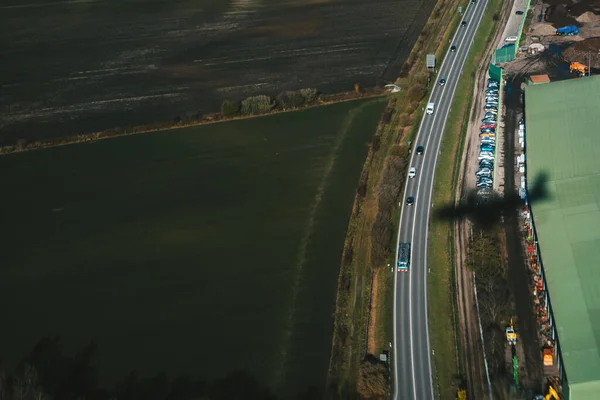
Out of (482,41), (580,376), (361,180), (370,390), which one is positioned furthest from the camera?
(482,41)

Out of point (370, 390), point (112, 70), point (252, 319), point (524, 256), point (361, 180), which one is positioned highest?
point (112, 70)

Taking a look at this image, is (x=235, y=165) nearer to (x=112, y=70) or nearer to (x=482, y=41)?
(x=112, y=70)

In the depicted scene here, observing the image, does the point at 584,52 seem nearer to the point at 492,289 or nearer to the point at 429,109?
the point at 429,109

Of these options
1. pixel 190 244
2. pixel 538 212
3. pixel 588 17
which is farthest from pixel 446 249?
pixel 588 17

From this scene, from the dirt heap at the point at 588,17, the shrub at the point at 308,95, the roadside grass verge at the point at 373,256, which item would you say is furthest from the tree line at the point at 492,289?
the dirt heap at the point at 588,17

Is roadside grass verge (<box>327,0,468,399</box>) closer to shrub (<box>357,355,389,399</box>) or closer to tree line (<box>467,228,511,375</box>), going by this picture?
shrub (<box>357,355,389,399</box>)

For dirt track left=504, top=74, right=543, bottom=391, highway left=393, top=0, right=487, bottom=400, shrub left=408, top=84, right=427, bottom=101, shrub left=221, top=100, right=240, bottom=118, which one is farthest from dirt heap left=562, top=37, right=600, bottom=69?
shrub left=221, top=100, right=240, bottom=118

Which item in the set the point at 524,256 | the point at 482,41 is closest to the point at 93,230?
the point at 524,256
